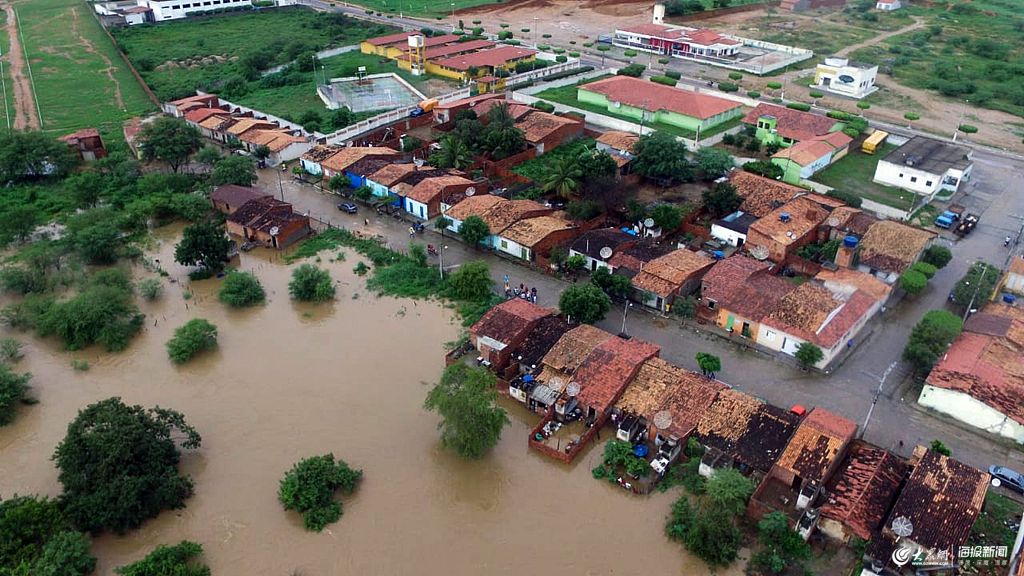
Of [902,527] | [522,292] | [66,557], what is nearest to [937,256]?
[902,527]

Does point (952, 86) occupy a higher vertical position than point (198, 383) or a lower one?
higher

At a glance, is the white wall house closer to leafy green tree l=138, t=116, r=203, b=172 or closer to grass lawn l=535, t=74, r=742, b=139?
leafy green tree l=138, t=116, r=203, b=172

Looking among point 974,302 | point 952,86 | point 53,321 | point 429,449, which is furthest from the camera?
point 952,86

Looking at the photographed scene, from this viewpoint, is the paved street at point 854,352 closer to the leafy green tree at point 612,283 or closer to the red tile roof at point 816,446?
the leafy green tree at point 612,283

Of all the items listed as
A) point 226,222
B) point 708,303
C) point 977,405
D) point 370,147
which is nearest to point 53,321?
point 226,222

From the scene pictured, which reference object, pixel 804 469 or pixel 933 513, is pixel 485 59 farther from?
pixel 933 513

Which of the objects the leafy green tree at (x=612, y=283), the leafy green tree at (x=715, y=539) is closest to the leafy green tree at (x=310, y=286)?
the leafy green tree at (x=612, y=283)

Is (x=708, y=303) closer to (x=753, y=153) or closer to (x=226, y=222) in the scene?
(x=753, y=153)
